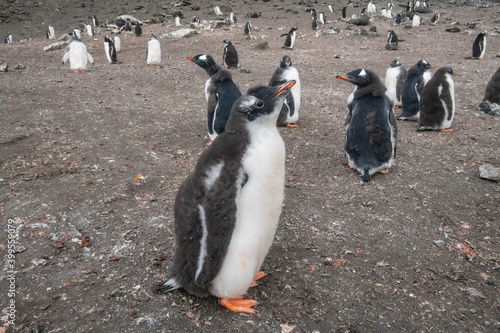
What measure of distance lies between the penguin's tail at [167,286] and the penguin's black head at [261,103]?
1.14 meters

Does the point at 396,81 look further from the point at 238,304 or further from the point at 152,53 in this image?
the point at 152,53

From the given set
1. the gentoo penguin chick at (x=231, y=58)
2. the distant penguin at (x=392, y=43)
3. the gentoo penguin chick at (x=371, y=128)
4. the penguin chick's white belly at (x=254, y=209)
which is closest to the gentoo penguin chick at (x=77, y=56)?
the gentoo penguin chick at (x=231, y=58)

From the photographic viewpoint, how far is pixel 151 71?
1047 centimetres

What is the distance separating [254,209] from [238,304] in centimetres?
64

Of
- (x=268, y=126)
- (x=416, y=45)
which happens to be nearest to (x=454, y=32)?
(x=416, y=45)

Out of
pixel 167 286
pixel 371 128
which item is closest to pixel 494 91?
pixel 371 128

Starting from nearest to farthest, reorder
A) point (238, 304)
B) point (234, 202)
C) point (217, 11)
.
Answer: point (234, 202) → point (238, 304) → point (217, 11)

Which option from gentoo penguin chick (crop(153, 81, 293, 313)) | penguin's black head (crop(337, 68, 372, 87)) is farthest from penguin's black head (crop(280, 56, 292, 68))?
gentoo penguin chick (crop(153, 81, 293, 313))

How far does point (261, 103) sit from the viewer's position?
2.17 meters

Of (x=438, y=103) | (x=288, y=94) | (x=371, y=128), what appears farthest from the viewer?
(x=288, y=94)

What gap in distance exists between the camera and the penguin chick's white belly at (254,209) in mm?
2123

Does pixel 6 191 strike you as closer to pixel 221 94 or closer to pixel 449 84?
pixel 221 94

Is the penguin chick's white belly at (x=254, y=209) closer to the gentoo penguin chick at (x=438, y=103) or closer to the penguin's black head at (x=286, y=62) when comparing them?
the penguin's black head at (x=286, y=62)

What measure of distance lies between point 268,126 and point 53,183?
302 cm
